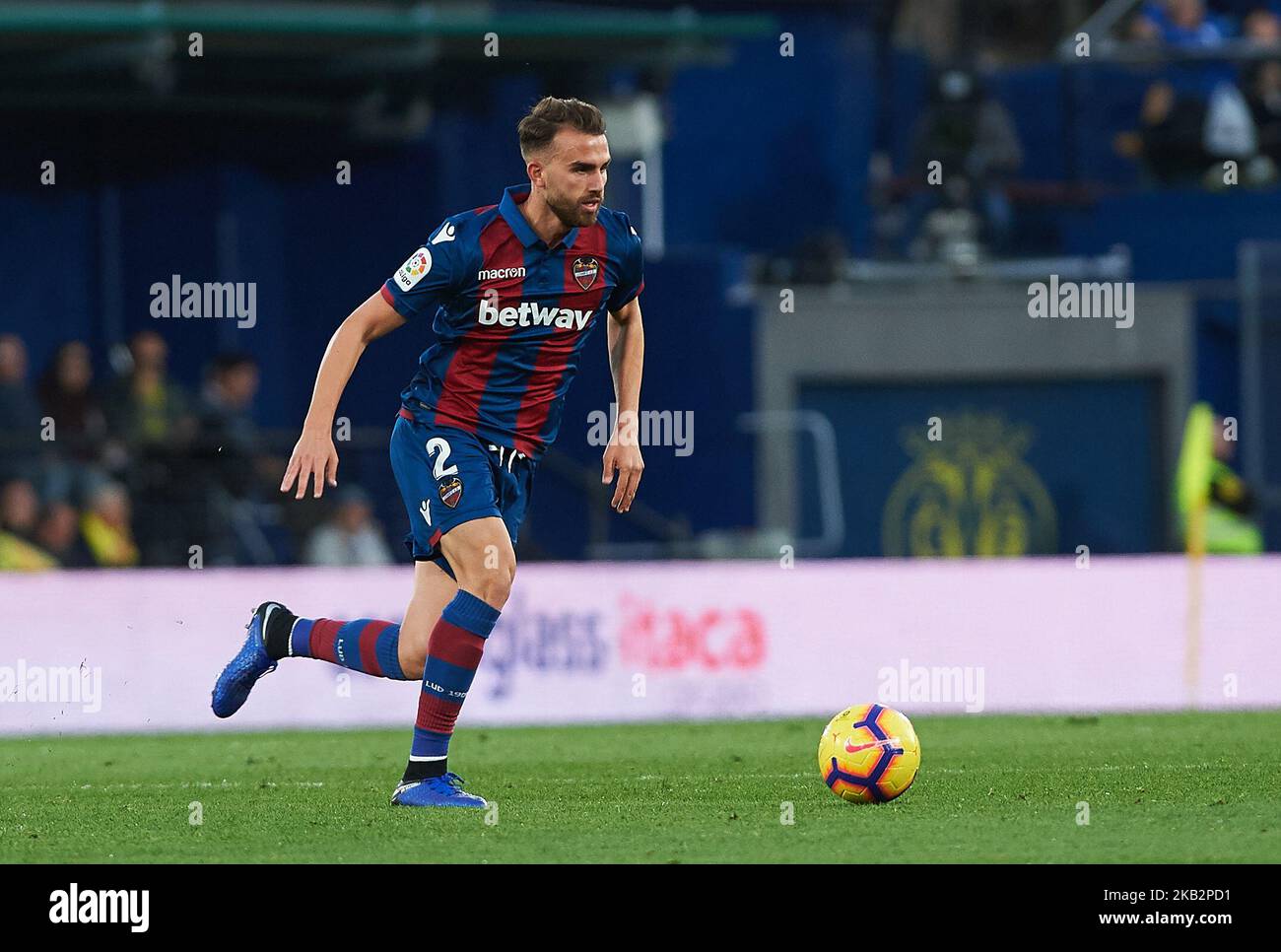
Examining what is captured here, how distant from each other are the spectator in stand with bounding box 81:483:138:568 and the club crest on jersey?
7490mm

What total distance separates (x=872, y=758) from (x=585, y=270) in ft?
6.24

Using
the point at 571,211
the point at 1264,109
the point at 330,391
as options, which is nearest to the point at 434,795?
the point at 330,391

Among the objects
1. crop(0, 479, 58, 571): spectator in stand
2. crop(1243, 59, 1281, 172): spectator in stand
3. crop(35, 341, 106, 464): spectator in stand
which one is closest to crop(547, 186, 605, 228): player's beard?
crop(0, 479, 58, 571): spectator in stand

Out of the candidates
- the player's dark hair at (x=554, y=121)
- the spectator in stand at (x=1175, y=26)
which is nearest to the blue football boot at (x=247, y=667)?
the player's dark hair at (x=554, y=121)

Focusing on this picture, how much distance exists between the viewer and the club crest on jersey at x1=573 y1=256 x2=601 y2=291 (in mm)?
8055

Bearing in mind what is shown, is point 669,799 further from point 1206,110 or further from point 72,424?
point 1206,110

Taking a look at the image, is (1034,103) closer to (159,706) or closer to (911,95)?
(911,95)

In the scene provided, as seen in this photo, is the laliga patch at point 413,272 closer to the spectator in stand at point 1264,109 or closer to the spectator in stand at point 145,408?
the spectator in stand at point 145,408

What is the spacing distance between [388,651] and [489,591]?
2.39 feet

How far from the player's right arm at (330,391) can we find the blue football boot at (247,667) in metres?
1.10

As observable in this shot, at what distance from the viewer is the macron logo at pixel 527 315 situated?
8008 millimetres

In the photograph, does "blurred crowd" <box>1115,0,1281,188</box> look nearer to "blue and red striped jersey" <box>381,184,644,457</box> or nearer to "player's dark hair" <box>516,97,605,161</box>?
"blue and red striped jersey" <box>381,184,644,457</box>

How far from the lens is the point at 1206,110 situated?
62.3 ft
